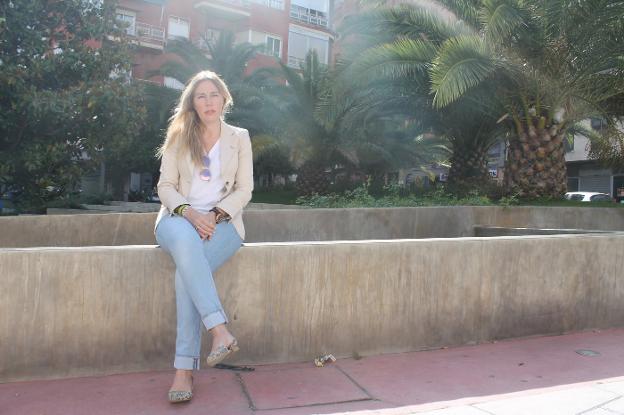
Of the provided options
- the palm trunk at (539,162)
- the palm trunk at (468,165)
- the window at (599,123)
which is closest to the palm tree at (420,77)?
the palm trunk at (468,165)

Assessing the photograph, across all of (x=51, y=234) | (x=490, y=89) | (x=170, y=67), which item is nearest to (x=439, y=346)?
(x=51, y=234)

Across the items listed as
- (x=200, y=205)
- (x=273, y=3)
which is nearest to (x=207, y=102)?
(x=200, y=205)

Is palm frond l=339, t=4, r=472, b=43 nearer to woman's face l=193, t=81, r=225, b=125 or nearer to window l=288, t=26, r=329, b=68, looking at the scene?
woman's face l=193, t=81, r=225, b=125

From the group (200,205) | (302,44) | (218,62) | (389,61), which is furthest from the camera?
(302,44)

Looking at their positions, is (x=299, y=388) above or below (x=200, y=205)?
below

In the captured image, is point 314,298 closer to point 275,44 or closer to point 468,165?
point 468,165

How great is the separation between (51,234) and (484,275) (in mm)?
5161

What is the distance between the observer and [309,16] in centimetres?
3556

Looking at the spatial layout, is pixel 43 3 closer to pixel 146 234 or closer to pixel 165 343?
pixel 146 234

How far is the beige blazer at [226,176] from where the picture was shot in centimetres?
328

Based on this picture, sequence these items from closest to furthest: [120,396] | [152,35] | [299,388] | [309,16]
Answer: [120,396], [299,388], [152,35], [309,16]

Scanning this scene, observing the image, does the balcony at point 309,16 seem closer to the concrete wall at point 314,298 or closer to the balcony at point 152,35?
the balcony at point 152,35

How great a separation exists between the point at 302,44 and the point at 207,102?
32732 millimetres

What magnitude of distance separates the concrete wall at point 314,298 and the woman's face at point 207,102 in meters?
0.89
